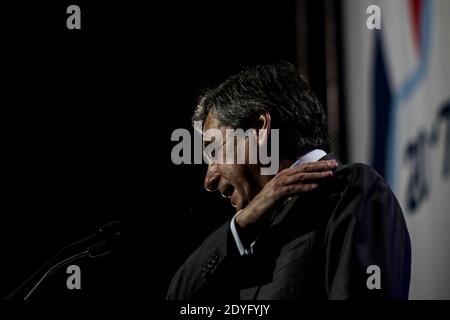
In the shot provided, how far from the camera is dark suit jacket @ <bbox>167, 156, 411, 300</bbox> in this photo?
4.27 ft

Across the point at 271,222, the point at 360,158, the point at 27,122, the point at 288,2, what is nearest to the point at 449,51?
the point at 360,158

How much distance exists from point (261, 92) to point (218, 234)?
0.40 meters

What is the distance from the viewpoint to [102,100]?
90.0 inches

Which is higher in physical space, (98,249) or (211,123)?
→ (211,123)

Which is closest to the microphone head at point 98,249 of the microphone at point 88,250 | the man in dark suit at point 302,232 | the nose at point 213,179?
the microphone at point 88,250

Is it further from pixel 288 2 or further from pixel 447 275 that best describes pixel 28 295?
pixel 288 2

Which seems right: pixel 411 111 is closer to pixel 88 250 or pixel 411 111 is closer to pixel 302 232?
pixel 302 232

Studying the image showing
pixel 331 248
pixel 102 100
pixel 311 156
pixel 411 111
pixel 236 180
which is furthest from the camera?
pixel 102 100

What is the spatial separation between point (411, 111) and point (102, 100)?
1.07 metres

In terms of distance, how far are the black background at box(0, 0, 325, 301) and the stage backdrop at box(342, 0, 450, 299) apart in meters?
0.17

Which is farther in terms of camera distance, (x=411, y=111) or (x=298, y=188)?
(x=411, y=111)

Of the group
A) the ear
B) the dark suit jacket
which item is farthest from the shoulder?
the ear

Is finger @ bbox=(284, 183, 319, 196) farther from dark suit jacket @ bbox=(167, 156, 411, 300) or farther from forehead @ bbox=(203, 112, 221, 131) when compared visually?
forehead @ bbox=(203, 112, 221, 131)

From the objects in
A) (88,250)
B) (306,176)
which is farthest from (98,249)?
(306,176)
